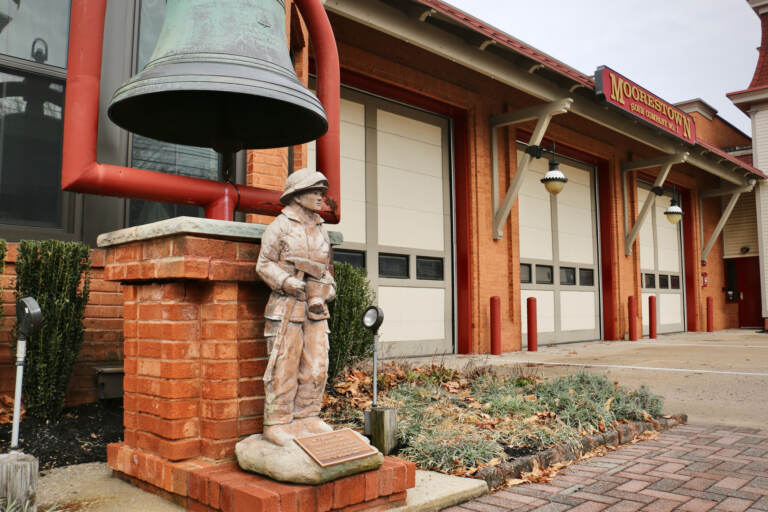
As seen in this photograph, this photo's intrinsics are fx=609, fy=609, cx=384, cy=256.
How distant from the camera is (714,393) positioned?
685 centimetres

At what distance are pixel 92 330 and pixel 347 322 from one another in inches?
89.9

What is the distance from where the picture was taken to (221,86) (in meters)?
2.72

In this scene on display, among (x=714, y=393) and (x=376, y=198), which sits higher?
(x=376, y=198)

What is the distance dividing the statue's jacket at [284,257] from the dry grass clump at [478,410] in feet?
5.14

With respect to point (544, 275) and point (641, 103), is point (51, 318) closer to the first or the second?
point (544, 275)

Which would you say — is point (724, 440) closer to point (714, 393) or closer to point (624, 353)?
point (714, 393)

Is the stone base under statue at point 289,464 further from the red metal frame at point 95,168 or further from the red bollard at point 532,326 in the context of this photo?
the red bollard at point 532,326

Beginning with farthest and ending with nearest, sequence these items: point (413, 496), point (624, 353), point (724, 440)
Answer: point (624, 353)
point (724, 440)
point (413, 496)

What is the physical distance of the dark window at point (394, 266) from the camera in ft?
33.4

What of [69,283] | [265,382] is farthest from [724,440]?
[69,283]

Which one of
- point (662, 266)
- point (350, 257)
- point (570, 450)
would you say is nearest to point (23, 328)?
point (570, 450)

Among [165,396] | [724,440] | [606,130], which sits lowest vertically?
[724,440]

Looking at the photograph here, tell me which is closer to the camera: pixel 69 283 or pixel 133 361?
pixel 133 361

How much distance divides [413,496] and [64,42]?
4.57 metres
